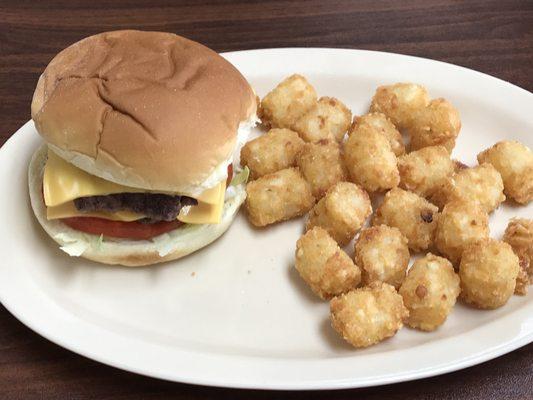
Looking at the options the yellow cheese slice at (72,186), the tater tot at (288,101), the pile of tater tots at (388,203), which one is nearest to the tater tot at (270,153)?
the pile of tater tots at (388,203)

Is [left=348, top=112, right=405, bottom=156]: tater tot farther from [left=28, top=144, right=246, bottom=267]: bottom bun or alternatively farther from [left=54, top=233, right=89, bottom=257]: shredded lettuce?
[left=54, top=233, right=89, bottom=257]: shredded lettuce

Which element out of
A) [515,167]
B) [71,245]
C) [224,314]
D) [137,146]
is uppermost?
[137,146]

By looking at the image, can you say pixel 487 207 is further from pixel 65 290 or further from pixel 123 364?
pixel 65 290

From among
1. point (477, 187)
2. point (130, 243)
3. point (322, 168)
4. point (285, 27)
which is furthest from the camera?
point (285, 27)

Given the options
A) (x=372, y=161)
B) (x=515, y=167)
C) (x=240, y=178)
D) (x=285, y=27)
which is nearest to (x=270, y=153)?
(x=240, y=178)

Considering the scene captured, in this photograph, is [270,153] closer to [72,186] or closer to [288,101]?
[288,101]

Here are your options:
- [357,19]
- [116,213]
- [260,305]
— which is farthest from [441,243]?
[357,19]

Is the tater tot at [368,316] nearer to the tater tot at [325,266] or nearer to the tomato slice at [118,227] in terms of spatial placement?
the tater tot at [325,266]
